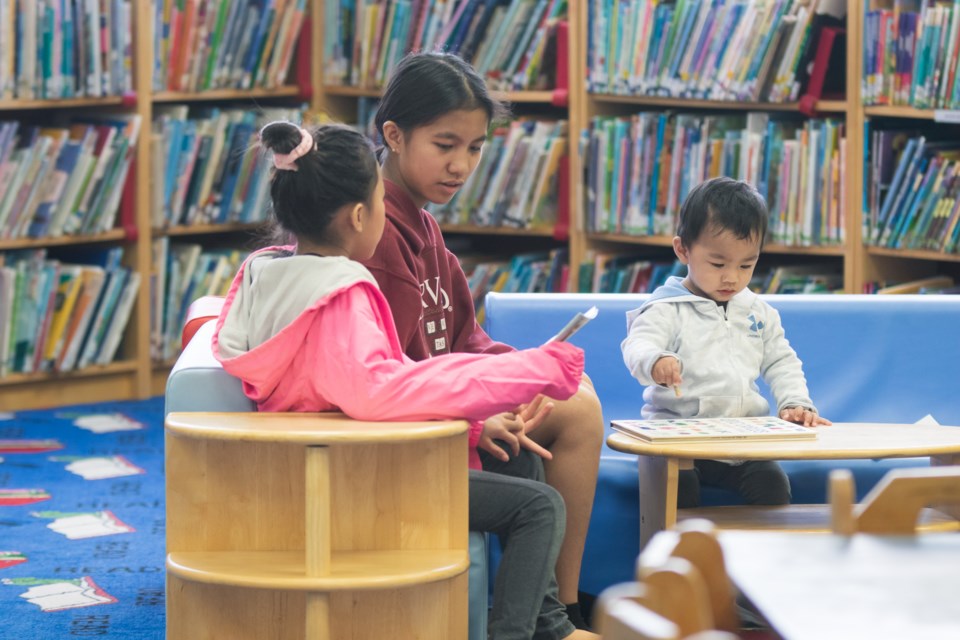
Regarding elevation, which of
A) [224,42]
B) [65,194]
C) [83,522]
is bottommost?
[83,522]

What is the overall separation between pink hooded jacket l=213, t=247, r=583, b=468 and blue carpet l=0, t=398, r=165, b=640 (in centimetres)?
79

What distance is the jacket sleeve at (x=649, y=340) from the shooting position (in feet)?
8.72

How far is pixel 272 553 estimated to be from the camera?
2213mm

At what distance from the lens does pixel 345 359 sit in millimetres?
2135

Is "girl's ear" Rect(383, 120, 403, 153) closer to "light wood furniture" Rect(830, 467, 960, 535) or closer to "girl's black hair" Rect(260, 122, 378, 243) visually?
"girl's black hair" Rect(260, 122, 378, 243)

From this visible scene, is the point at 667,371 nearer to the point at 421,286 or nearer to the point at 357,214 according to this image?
the point at 421,286

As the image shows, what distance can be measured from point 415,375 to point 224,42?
124 inches

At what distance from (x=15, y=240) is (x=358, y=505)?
8.96 feet

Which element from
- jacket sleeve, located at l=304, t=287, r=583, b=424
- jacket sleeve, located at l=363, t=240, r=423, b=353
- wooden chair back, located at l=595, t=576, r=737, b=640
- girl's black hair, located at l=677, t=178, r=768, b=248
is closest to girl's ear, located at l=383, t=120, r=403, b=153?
jacket sleeve, located at l=363, t=240, r=423, b=353

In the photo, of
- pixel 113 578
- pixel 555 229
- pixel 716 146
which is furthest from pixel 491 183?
pixel 113 578

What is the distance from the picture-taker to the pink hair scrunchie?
7.38ft

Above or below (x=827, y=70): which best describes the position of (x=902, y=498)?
below

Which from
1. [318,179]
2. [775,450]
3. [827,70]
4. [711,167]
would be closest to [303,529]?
[318,179]

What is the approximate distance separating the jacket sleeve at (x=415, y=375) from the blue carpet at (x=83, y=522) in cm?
93
